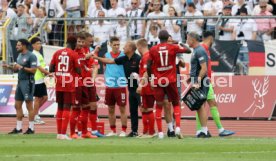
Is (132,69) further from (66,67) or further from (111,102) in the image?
(66,67)

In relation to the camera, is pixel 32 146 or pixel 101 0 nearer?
pixel 32 146

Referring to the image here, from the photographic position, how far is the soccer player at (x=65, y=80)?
72.7 feet

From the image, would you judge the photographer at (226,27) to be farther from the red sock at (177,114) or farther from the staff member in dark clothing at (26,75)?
the red sock at (177,114)

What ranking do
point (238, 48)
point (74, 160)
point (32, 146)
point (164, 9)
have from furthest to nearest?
point (164, 9) → point (238, 48) → point (32, 146) → point (74, 160)

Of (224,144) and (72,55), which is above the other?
(72,55)

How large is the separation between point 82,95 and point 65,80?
1130mm

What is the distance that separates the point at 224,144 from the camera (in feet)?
66.8

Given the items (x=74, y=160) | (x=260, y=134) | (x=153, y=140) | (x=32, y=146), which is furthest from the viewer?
(x=260, y=134)

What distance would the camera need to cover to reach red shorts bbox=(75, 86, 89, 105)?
75.4 ft

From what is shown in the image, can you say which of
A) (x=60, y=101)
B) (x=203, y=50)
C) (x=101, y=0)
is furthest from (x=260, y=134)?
(x=101, y=0)

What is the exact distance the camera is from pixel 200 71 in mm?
22828

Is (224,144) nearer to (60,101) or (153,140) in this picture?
(153,140)

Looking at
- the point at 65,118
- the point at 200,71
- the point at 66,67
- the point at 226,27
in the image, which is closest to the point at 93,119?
the point at 65,118

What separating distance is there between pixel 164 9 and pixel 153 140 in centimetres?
1168
